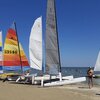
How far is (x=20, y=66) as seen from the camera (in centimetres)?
2908

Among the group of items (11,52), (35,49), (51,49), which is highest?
(11,52)

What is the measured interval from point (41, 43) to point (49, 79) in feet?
13.5

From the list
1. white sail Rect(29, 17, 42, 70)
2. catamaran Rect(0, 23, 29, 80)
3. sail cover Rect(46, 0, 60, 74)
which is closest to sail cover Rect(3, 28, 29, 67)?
catamaran Rect(0, 23, 29, 80)

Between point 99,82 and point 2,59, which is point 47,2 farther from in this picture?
point 2,59

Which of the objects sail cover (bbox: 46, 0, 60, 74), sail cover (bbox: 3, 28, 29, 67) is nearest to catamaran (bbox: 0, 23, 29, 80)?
sail cover (bbox: 3, 28, 29, 67)

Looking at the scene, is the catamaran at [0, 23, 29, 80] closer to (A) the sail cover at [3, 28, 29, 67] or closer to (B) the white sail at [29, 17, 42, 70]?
(A) the sail cover at [3, 28, 29, 67]

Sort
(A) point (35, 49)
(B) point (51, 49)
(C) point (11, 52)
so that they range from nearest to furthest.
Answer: (B) point (51, 49) → (A) point (35, 49) → (C) point (11, 52)

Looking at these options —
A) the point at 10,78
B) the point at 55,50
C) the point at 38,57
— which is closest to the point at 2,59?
the point at 10,78

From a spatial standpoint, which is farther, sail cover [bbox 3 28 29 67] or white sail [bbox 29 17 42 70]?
sail cover [bbox 3 28 29 67]

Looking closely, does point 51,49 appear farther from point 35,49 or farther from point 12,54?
point 12,54

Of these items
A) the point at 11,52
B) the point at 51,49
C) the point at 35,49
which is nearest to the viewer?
the point at 51,49

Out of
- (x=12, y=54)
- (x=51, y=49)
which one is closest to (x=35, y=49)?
(x=51, y=49)

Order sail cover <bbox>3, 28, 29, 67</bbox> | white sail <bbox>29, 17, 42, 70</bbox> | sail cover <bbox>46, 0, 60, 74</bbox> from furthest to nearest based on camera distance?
sail cover <bbox>3, 28, 29, 67</bbox> → white sail <bbox>29, 17, 42, 70</bbox> → sail cover <bbox>46, 0, 60, 74</bbox>

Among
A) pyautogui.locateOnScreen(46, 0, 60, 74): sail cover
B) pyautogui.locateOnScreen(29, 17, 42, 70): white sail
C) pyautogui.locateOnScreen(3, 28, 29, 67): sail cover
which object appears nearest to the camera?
pyautogui.locateOnScreen(46, 0, 60, 74): sail cover
